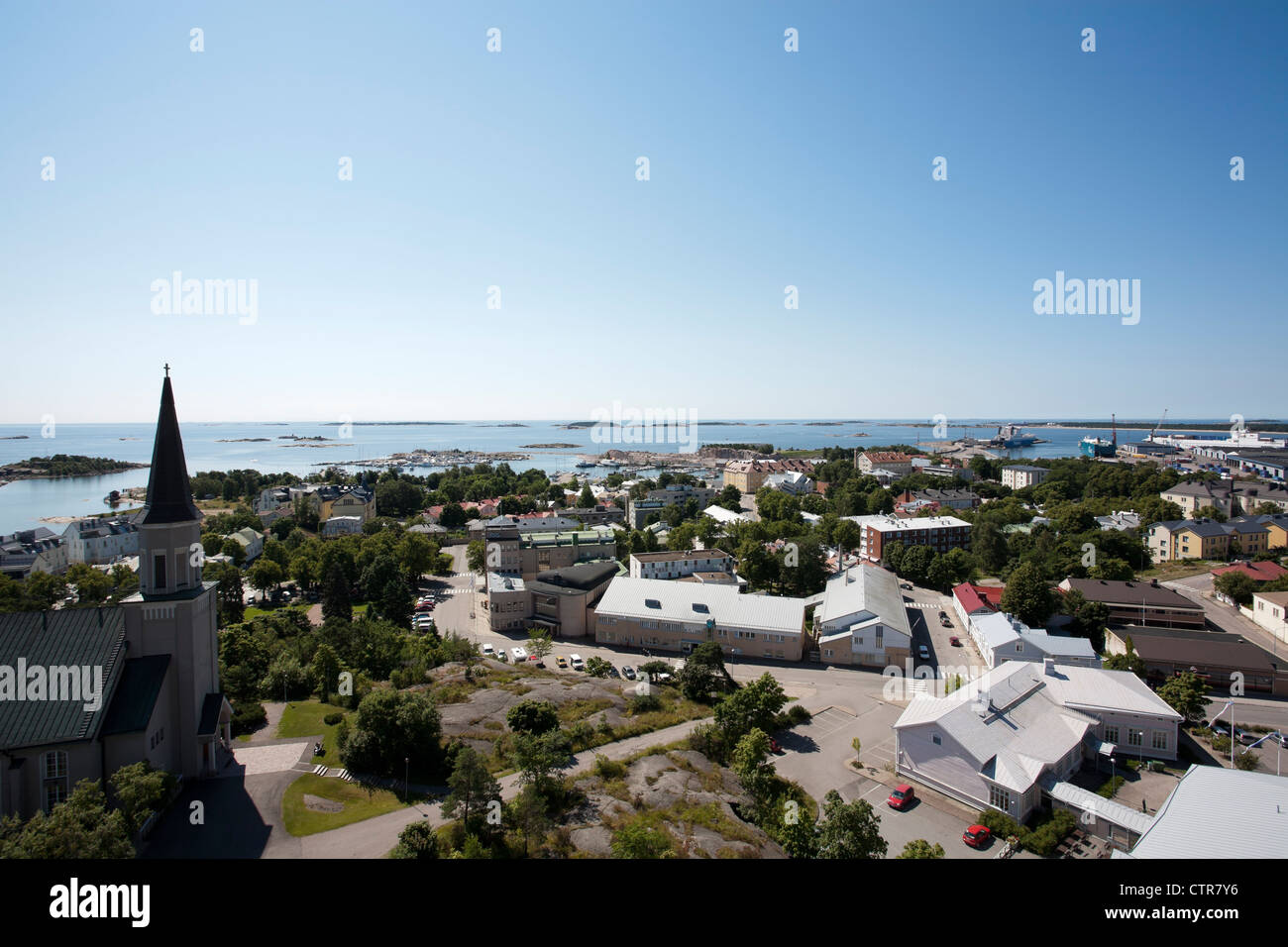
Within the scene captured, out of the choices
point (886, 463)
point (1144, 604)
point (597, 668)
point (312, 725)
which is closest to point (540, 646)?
point (597, 668)

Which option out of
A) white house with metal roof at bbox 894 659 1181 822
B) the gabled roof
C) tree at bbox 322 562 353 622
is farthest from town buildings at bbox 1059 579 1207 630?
the gabled roof

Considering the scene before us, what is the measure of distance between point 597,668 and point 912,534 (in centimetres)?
2064

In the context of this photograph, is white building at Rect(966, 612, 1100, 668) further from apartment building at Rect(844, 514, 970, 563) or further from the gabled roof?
the gabled roof

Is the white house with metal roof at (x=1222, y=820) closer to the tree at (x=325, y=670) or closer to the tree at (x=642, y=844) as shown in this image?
the tree at (x=642, y=844)

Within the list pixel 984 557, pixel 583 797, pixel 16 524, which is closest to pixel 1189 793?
pixel 583 797

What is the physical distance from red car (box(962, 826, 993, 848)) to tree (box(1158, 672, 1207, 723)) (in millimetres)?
7651

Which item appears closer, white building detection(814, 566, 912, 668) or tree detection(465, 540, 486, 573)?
white building detection(814, 566, 912, 668)

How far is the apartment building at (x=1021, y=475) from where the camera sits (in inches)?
2308

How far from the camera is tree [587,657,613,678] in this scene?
65.5ft

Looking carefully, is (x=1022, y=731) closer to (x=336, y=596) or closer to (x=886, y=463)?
(x=336, y=596)

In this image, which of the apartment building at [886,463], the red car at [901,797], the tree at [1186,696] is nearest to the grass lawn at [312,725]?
the red car at [901,797]

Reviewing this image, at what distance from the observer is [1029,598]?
22016 millimetres
